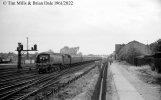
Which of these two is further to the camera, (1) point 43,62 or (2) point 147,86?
(1) point 43,62

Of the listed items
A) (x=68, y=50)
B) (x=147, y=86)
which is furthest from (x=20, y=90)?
(x=68, y=50)

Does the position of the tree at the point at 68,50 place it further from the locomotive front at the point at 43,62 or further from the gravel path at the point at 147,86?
the gravel path at the point at 147,86

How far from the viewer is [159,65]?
90.5 feet

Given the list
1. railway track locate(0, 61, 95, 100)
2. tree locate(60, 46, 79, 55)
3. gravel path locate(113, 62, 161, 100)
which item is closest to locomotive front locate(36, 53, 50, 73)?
railway track locate(0, 61, 95, 100)

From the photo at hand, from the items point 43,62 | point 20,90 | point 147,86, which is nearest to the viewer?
point 20,90

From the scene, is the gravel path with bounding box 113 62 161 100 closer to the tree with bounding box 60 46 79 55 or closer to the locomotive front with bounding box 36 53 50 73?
the locomotive front with bounding box 36 53 50 73

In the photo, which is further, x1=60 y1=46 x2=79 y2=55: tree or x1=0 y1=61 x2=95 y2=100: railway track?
x1=60 y1=46 x2=79 y2=55: tree

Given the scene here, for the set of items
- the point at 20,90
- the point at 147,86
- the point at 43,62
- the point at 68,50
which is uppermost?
the point at 68,50

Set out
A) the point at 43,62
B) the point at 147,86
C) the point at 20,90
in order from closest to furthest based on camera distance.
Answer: the point at 20,90, the point at 147,86, the point at 43,62

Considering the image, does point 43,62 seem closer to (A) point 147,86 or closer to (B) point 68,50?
(A) point 147,86

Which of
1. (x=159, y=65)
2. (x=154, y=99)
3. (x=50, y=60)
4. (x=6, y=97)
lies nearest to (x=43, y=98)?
(x=6, y=97)

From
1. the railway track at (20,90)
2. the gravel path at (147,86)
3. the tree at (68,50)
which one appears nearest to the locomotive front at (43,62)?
the railway track at (20,90)

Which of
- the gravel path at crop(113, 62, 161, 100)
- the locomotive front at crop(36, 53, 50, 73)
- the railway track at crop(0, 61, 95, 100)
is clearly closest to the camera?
the railway track at crop(0, 61, 95, 100)

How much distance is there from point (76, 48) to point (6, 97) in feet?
489
